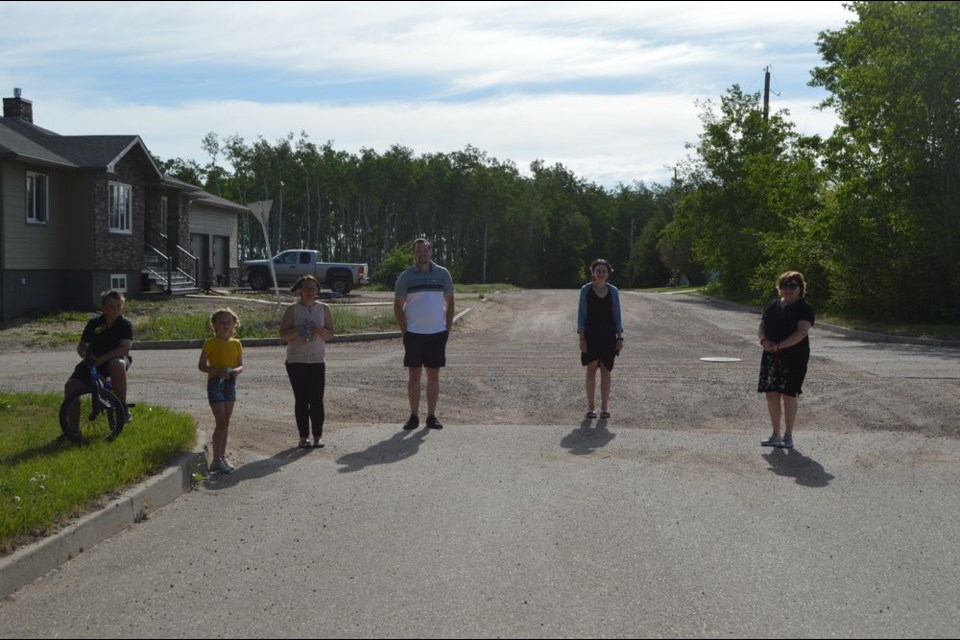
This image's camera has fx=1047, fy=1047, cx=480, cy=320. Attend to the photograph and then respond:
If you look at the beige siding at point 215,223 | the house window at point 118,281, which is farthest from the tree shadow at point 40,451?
the beige siding at point 215,223

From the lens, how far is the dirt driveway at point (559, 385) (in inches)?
464

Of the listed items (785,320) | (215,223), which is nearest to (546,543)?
(785,320)

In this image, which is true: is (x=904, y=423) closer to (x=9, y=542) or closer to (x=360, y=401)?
(x=360, y=401)

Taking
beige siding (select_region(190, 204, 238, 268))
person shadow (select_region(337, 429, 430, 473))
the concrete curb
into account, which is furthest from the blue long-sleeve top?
beige siding (select_region(190, 204, 238, 268))

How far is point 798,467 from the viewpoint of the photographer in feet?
30.0

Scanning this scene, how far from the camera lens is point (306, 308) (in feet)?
33.1

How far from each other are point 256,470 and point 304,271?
118ft

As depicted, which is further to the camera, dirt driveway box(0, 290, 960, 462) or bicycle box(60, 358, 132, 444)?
dirt driveway box(0, 290, 960, 462)

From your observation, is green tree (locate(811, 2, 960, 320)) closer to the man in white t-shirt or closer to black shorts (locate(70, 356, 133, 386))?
the man in white t-shirt

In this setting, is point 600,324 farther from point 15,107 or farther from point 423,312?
point 15,107

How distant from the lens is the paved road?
5070 millimetres

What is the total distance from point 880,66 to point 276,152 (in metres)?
67.2

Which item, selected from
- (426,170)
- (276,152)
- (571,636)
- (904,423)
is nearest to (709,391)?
(904,423)

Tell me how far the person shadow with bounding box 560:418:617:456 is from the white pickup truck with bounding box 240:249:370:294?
29610mm
